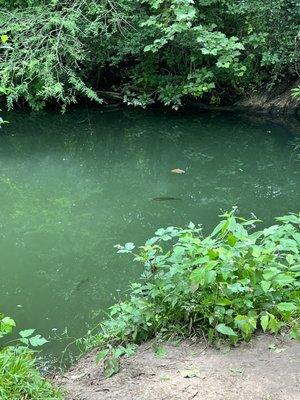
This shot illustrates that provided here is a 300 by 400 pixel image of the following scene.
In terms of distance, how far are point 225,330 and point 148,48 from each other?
659 centimetres

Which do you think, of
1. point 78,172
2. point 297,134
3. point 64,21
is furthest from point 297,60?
point 78,172

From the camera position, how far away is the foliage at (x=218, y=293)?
2.52m

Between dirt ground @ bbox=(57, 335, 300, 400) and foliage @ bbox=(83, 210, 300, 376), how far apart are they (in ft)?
0.24

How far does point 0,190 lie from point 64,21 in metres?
3.29

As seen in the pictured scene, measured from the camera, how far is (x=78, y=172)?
275 inches

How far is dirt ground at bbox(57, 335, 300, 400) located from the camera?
2.23m

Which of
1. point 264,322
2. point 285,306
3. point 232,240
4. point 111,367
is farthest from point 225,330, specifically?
point 111,367

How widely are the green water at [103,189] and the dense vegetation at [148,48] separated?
70 centimetres

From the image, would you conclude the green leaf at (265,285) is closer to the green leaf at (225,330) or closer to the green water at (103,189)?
the green leaf at (225,330)

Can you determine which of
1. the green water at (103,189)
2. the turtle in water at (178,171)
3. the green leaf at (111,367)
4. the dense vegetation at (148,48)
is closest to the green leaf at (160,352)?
the green leaf at (111,367)

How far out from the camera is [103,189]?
6324 millimetres

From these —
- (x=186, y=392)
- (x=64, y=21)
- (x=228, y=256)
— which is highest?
(x=64, y=21)

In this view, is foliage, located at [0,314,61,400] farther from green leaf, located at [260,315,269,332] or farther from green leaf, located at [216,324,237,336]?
green leaf, located at [260,315,269,332]

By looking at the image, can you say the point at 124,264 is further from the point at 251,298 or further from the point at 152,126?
the point at 152,126
